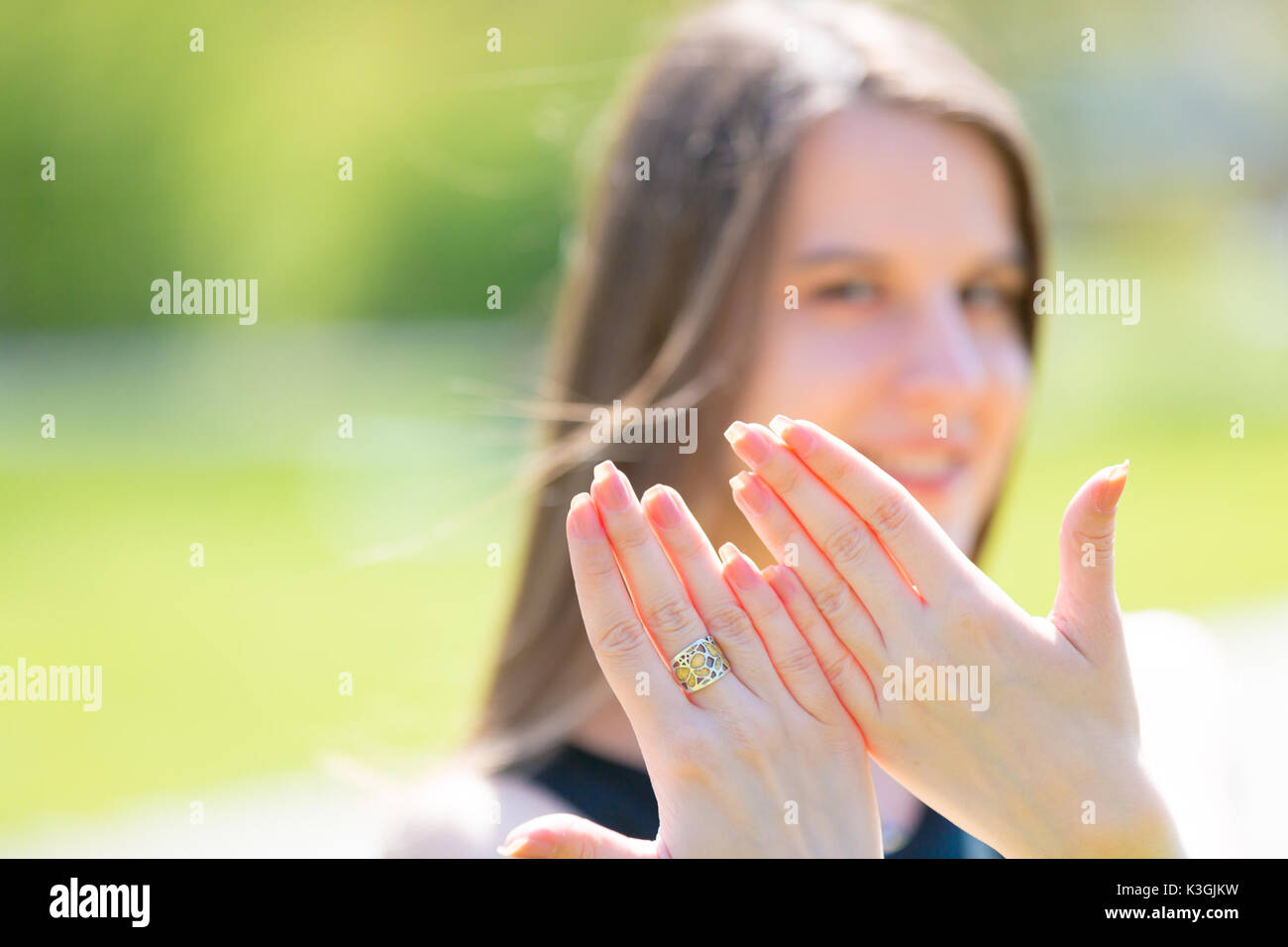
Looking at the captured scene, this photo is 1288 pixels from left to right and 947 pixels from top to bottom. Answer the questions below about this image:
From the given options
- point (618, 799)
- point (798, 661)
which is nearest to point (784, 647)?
point (798, 661)

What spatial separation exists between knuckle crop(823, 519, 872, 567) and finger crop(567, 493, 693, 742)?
0.18m

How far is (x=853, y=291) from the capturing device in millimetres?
1928

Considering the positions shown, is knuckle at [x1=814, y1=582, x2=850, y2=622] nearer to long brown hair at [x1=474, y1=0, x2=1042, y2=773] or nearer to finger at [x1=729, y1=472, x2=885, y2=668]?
finger at [x1=729, y1=472, x2=885, y2=668]

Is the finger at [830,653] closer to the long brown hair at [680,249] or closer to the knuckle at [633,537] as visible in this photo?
the knuckle at [633,537]

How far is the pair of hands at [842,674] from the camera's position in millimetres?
987

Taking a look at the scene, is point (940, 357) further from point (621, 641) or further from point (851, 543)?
point (621, 641)

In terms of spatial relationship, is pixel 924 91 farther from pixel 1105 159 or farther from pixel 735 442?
pixel 1105 159

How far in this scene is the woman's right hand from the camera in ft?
3.30

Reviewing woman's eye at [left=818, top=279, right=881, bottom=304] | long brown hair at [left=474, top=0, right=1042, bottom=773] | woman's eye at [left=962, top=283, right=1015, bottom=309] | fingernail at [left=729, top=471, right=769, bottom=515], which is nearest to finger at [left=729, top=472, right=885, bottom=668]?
fingernail at [left=729, top=471, right=769, bottom=515]

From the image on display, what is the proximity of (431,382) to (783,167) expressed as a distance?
23766mm

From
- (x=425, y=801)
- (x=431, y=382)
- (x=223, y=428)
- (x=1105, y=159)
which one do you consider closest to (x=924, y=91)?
(x=425, y=801)

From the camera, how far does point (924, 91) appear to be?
78.3 inches

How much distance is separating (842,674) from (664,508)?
220 mm

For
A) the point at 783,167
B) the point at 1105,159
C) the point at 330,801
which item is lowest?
the point at 330,801
